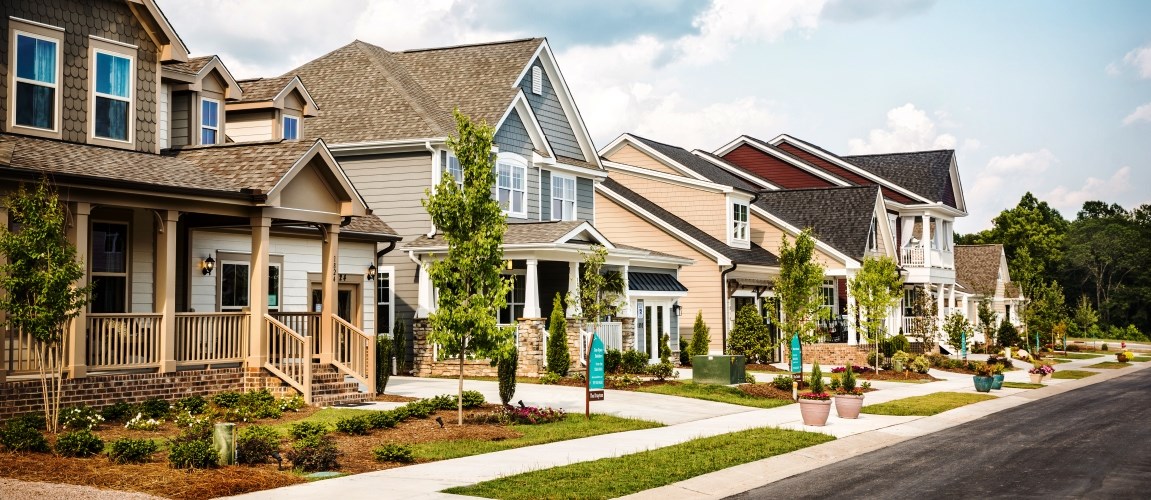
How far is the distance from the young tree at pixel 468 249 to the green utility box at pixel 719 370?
1092cm

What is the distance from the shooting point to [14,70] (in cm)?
1909

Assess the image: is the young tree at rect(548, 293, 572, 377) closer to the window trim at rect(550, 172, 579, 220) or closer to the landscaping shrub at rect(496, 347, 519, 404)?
the window trim at rect(550, 172, 579, 220)

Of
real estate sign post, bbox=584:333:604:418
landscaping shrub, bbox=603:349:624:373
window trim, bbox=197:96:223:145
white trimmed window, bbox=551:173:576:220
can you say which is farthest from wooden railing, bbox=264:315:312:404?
white trimmed window, bbox=551:173:576:220

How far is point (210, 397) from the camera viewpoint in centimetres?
1978

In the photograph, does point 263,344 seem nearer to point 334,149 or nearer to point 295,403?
point 295,403

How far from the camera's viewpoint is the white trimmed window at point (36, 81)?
1920 cm

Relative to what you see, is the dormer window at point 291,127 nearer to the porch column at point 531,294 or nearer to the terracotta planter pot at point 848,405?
the porch column at point 531,294

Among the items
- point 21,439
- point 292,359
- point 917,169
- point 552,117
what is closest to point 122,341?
point 292,359

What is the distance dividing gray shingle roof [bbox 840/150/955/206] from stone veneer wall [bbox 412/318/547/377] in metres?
29.4

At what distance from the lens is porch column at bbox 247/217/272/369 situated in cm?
2055

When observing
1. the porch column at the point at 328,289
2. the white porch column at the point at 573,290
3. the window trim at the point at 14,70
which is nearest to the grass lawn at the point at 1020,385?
the white porch column at the point at 573,290

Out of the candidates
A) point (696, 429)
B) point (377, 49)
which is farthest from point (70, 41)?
point (377, 49)

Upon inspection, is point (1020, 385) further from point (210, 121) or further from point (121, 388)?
point (121, 388)

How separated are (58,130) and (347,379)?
8.51m
